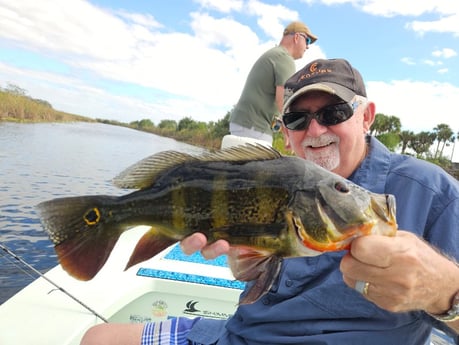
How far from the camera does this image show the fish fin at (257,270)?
1590mm

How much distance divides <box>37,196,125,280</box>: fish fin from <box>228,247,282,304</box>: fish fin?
0.61 metres

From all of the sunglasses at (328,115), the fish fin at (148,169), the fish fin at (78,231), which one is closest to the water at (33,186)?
the fish fin at (78,231)

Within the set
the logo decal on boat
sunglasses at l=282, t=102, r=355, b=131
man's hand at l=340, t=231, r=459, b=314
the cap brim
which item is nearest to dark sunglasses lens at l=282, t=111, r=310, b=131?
sunglasses at l=282, t=102, r=355, b=131

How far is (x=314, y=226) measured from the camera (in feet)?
4.73

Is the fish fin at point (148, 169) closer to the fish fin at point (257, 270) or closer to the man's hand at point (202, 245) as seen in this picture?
the man's hand at point (202, 245)

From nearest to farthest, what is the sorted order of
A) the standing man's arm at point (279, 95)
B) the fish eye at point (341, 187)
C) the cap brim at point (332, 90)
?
the fish eye at point (341, 187) → the cap brim at point (332, 90) → the standing man's arm at point (279, 95)

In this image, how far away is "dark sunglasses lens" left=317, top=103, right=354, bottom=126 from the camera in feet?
8.10

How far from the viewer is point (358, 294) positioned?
193 cm

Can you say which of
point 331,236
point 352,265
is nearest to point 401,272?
point 352,265

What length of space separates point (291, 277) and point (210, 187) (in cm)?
85

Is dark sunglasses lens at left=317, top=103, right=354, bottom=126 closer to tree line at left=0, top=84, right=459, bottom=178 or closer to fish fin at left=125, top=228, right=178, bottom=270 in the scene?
fish fin at left=125, top=228, right=178, bottom=270

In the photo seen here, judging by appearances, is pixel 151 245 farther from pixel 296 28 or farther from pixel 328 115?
pixel 296 28

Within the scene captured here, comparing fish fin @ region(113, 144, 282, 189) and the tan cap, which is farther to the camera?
the tan cap

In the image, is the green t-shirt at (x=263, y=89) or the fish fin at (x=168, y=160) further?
the green t-shirt at (x=263, y=89)
